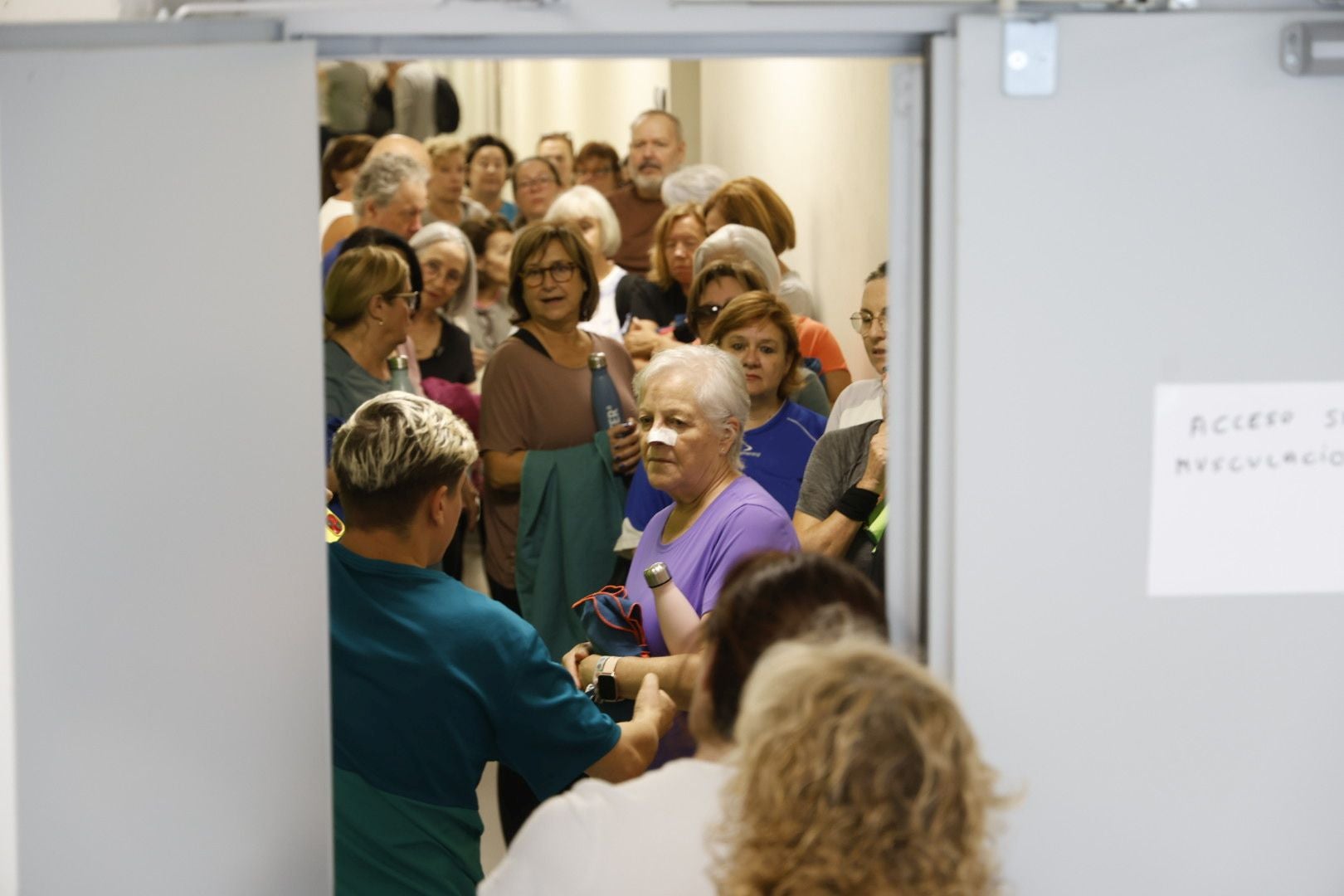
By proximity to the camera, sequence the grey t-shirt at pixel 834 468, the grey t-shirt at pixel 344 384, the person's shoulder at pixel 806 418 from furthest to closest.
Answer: the grey t-shirt at pixel 344 384 → the person's shoulder at pixel 806 418 → the grey t-shirt at pixel 834 468

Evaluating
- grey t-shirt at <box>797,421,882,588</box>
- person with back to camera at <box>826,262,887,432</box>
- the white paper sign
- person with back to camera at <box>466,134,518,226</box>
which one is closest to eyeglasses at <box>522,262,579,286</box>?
person with back to camera at <box>826,262,887,432</box>

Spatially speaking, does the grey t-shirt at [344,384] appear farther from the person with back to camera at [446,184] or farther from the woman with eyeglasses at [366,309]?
the person with back to camera at [446,184]

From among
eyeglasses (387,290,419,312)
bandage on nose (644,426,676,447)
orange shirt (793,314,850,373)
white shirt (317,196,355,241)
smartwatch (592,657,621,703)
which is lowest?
smartwatch (592,657,621,703)

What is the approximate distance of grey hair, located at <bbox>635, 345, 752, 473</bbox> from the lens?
2.77 m

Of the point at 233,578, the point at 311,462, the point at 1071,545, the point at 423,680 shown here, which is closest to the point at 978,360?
the point at 1071,545

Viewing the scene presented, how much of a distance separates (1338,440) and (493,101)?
1169 centimetres

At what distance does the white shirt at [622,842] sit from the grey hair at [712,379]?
4.17 ft

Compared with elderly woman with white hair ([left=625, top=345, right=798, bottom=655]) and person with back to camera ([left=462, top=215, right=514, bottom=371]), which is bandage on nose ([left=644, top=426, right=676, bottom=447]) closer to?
elderly woman with white hair ([left=625, top=345, right=798, bottom=655])

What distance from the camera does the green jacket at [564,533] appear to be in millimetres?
3650

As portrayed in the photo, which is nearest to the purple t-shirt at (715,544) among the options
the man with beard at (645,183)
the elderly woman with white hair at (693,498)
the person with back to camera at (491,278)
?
the elderly woman with white hair at (693,498)

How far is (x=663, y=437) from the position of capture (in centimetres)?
271

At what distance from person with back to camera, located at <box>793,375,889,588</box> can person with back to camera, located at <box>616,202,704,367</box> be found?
1.46 m

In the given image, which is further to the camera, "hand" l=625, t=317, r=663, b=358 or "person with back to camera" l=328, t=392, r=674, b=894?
"hand" l=625, t=317, r=663, b=358

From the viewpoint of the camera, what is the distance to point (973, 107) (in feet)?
5.26
